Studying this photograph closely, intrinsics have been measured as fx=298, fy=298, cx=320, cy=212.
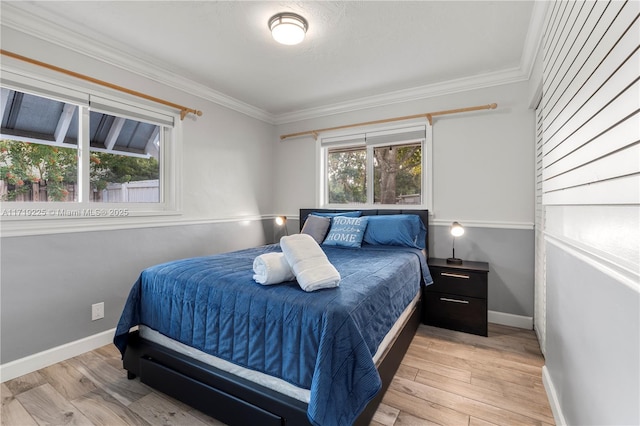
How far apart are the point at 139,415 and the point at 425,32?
318 centimetres

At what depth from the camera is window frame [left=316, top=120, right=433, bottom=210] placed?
3.35 meters

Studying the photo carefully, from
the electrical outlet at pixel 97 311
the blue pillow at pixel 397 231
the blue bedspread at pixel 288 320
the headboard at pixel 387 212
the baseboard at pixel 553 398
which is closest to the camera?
the blue bedspread at pixel 288 320

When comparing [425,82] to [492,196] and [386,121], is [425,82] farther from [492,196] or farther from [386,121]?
[492,196]

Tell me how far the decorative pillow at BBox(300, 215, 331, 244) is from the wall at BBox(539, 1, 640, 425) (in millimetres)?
2056

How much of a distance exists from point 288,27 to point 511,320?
3284mm

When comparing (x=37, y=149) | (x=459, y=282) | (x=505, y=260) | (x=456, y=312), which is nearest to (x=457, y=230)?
(x=459, y=282)

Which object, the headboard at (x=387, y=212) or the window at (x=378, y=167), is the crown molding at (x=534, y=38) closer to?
the window at (x=378, y=167)

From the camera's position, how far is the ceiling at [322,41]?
6.63 ft

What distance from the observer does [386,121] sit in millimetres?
3547

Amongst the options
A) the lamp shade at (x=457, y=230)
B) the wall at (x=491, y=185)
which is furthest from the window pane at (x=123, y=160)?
the lamp shade at (x=457, y=230)

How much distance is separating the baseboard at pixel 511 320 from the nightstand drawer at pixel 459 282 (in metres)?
0.55

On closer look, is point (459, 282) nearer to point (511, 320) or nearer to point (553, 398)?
point (511, 320)

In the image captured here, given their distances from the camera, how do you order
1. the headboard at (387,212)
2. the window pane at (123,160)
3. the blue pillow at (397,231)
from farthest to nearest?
1. the headboard at (387,212)
2. the blue pillow at (397,231)
3. the window pane at (123,160)

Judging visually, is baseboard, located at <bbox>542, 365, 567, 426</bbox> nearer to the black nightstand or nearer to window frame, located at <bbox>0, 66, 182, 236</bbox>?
the black nightstand
